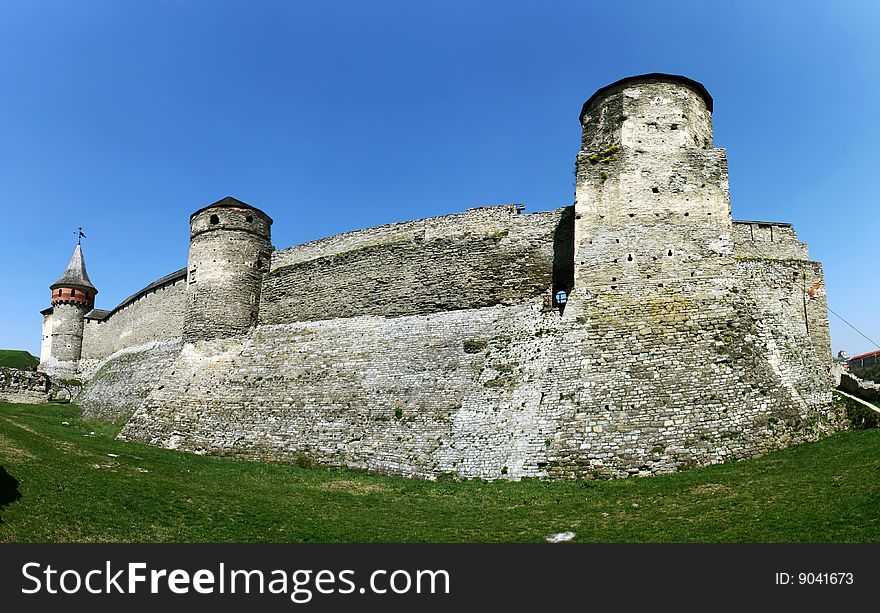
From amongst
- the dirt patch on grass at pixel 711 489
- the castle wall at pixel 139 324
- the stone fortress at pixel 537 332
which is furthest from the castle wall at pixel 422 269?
the dirt patch on grass at pixel 711 489

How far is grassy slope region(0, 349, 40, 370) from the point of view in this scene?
59.7m

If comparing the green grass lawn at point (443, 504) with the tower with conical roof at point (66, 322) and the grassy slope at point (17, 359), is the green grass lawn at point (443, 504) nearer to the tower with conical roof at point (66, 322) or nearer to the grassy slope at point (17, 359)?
the tower with conical roof at point (66, 322)

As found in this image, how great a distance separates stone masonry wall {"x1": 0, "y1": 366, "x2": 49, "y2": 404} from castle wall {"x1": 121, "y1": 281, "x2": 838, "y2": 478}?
18365mm

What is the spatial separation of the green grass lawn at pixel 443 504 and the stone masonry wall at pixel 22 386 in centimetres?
2362

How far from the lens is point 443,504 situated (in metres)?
14.7

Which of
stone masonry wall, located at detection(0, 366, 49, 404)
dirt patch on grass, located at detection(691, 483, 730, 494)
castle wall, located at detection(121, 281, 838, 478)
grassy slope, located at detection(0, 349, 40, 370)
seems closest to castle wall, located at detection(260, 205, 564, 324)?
castle wall, located at detection(121, 281, 838, 478)

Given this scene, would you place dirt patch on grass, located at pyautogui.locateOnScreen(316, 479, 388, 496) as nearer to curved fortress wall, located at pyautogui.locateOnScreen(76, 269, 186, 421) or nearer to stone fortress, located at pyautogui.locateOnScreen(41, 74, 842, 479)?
stone fortress, located at pyautogui.locateOnScreen(41, 74, 842, 479)

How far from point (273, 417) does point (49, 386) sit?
2598 centimetres

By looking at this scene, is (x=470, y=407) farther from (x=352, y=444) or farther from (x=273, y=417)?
(x=273, y=417)

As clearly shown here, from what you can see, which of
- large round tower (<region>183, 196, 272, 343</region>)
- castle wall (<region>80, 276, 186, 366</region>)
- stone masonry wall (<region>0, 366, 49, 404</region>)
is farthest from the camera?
stone masonry wall (<region>0, 366, 49, 404</region>)

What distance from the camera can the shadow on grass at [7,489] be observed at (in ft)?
36.7

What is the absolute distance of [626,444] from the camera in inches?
621

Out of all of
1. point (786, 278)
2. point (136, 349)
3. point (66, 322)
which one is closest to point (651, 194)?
point (786, 278)

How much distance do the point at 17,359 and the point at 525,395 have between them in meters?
64.0
